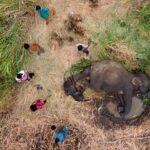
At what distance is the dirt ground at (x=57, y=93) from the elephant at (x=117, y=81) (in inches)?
15.1

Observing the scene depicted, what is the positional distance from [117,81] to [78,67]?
101 centimetres

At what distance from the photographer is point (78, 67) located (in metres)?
6.88

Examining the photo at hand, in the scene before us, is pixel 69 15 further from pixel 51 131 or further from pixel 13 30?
pixel 51 131

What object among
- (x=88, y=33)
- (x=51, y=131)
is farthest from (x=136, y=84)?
(x=51, y=131)

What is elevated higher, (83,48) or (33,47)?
(83,48)

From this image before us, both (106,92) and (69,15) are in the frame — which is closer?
(106,92)

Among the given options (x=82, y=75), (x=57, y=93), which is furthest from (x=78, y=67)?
(x=57, y=93)

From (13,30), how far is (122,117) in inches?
105

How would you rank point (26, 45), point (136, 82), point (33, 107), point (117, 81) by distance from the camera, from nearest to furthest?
point (117, 81)
point (136, 82)
point (33, 107)
point (26, 45)

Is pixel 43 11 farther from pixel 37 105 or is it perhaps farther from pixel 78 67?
pixel 37 105

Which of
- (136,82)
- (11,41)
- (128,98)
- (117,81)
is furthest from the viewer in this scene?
(11,41)

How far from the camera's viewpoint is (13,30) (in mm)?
7137

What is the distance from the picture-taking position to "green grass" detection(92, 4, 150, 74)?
6.71 m

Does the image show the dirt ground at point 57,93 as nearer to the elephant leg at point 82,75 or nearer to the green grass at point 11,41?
the green grass at point 11,41
